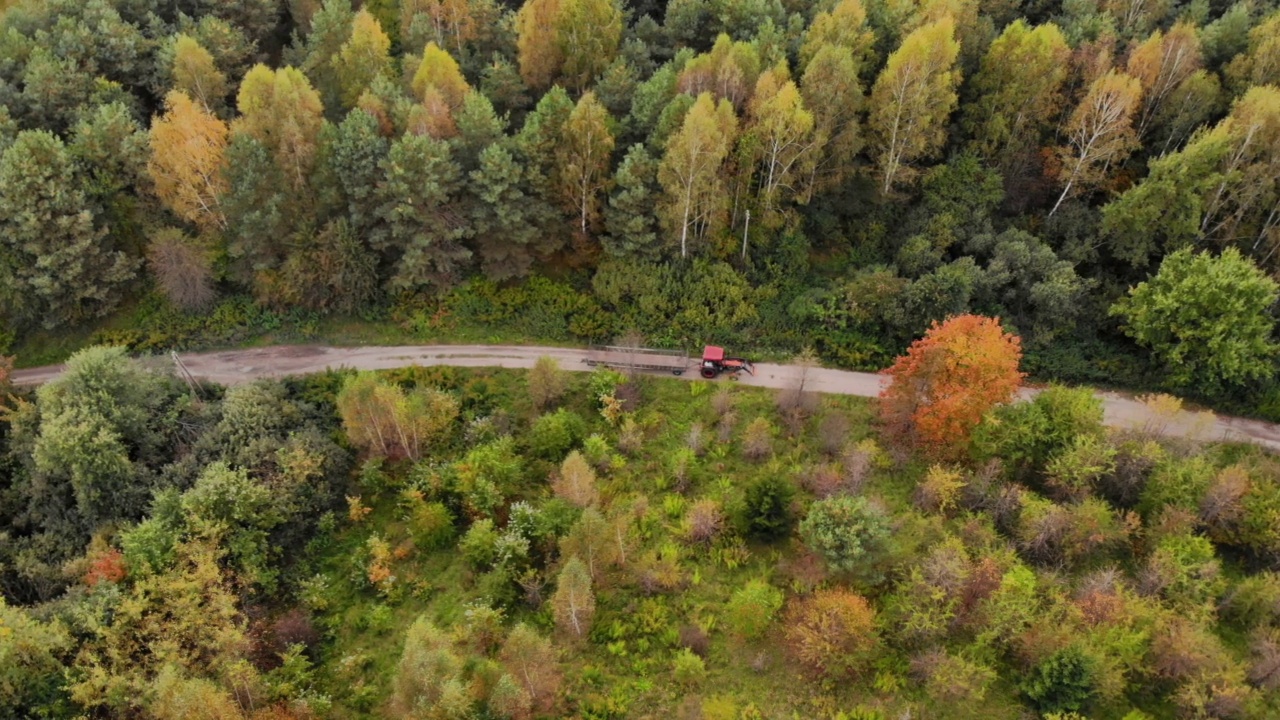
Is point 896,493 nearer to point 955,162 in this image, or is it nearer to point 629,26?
point 955,162

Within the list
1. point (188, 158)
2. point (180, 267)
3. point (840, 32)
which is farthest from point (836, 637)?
point (188, 158)

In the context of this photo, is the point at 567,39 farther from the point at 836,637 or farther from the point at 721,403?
the point at 836,637

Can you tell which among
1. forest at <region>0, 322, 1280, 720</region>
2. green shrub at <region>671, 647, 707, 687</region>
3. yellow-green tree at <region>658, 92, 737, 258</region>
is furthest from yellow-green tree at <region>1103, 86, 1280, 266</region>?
green shrub at <region>671, 647, 707, 687</region>

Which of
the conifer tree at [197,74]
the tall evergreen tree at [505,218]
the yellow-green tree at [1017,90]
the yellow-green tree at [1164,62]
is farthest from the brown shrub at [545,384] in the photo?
the yellow-green tree at [1164,62]

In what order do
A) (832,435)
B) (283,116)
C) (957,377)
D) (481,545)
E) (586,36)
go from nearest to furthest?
(481,545) → (957,377) → (832,435) → (283,116) → (586,36)

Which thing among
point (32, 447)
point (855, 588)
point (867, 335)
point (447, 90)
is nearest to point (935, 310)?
point (867, 335)

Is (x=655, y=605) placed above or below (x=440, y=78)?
below

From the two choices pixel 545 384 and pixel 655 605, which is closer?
pixel 655 605
